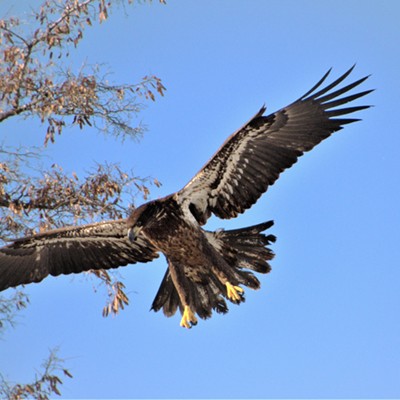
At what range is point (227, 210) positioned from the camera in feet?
38.3

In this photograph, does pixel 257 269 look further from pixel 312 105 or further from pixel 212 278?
pixel 312 105

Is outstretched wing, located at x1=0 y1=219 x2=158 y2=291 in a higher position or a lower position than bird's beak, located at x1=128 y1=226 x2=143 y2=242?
higher

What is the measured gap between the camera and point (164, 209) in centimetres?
1149

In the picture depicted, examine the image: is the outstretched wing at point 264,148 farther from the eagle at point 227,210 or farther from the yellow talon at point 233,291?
the yellow talon at point 233,291

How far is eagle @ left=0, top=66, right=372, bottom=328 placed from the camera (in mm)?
11156

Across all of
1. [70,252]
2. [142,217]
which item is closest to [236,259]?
[142,217]

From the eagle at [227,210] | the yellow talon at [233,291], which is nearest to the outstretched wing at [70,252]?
the eagle at [227,210]

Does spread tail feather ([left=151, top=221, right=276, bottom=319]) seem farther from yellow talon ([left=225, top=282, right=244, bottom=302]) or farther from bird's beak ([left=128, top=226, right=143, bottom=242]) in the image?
bird's beak ([left=128, top=226, right=143, bottom=242])

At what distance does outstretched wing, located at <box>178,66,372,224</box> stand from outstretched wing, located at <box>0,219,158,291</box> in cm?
141

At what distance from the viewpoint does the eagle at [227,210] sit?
11.2 meters

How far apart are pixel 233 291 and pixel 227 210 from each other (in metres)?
1.01

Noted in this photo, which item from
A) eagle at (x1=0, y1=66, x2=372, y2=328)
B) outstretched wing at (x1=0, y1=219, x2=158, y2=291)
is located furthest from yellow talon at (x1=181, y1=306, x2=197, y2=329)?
outstretched wing at (x1=0, y1=219, x2=158, y2=291)

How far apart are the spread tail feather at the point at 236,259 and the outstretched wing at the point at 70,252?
3.22 feet

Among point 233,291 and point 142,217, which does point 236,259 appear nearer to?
point 233,291
